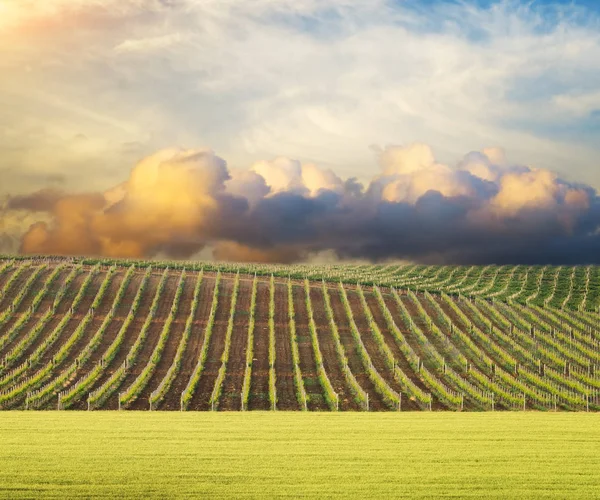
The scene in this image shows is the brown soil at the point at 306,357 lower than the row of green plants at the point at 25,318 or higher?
higher

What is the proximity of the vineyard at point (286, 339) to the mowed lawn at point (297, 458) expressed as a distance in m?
13.6

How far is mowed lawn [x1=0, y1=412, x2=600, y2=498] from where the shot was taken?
1781 centimetres

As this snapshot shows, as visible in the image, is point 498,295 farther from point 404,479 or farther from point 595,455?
point 404,479

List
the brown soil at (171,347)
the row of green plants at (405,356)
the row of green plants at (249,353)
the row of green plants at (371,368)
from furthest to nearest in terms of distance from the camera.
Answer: the row of green plants at (405,356), the row of green plants at (249,353), the row of green plants at (371,368), the brown soil at (171,347)

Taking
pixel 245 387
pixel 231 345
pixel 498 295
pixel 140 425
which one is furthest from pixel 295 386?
pixel 498 295

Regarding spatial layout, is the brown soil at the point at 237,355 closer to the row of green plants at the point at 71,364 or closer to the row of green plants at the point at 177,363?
the row of green plants at the point at 177,363

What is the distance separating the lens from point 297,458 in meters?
20.5

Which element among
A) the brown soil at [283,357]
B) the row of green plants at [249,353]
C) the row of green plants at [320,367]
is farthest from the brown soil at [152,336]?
the row of green plants at [320,367]

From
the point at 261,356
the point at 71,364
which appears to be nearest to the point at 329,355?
the point at 261,356

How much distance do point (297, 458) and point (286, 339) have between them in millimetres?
34902

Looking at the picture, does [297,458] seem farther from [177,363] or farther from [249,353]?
[249,353]

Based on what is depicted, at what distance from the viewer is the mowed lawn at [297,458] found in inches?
701

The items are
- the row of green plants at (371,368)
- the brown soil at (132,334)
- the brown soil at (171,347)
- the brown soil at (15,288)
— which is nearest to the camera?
the brown soil at (171,347)

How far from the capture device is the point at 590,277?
81812 mm
